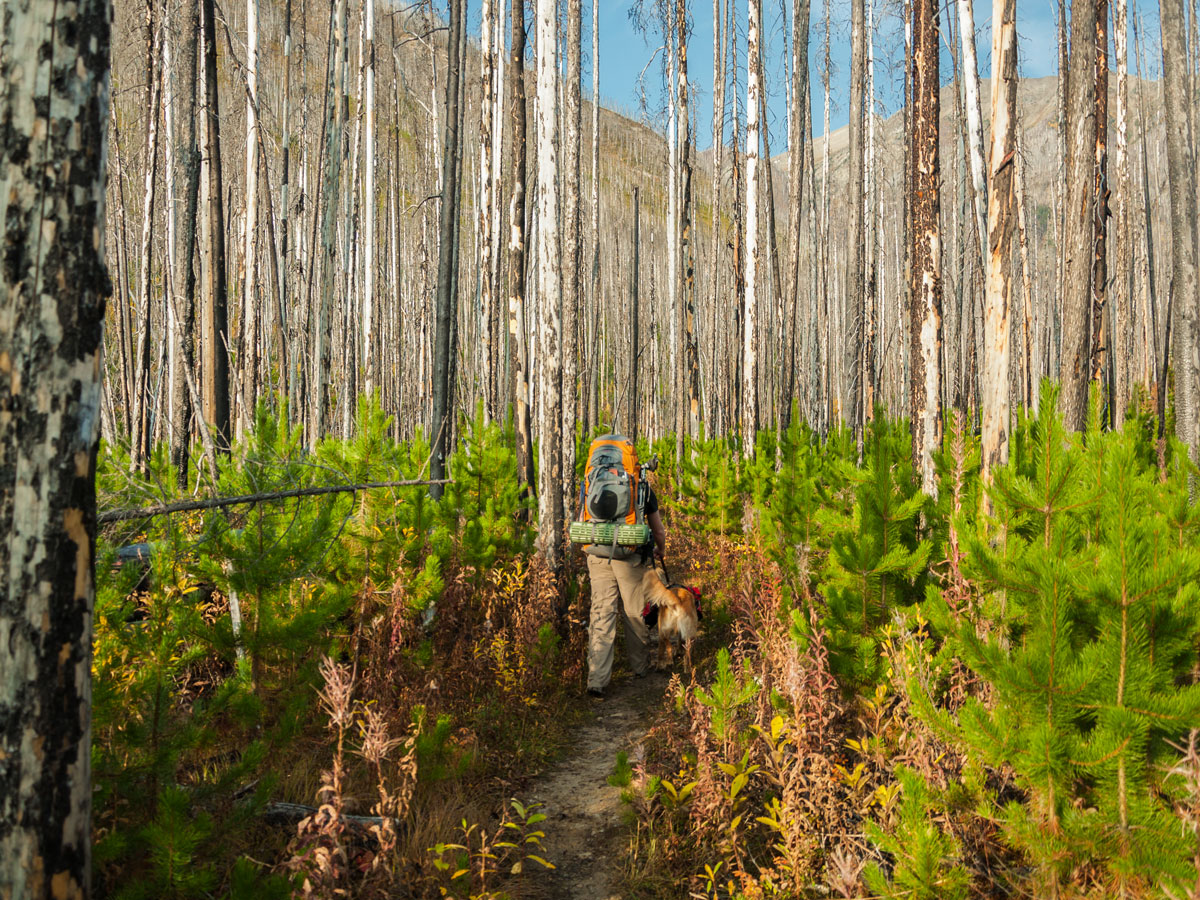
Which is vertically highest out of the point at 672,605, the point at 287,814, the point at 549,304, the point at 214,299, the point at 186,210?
the point at 186,210

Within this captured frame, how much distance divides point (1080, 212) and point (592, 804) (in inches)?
230

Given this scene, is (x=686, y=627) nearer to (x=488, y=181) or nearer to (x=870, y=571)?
(x=870, y=571)

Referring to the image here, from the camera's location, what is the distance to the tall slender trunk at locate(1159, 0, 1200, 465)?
7.09 m

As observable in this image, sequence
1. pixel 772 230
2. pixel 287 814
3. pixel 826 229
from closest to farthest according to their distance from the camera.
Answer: pixel 287 814 < pixel 772 230 < pixel 826 229

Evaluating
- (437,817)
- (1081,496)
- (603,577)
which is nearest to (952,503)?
(1081,496)

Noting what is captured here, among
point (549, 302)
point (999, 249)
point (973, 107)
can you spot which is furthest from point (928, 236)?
point (549, 302)

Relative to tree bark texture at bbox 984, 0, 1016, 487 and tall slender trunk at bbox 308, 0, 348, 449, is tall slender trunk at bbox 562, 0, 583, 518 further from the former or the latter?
tree bark texture at bbox 984, 0, 1016, 487

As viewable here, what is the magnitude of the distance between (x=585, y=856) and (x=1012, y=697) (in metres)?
1.97

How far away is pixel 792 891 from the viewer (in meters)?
2.58

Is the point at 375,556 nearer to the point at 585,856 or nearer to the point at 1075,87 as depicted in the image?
the point at 585,856

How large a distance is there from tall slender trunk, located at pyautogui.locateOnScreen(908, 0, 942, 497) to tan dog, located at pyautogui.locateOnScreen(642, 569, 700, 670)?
1.90 m

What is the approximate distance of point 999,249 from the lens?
315cm

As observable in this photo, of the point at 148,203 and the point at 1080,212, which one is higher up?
the point at 1080,212

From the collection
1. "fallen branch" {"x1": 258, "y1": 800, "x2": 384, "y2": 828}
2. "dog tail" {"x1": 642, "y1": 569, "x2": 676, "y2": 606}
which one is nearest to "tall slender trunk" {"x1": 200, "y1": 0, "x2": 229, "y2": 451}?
"dog tail" {"x1": 642, "y1": 569, "x2": 676, "y2": 606}
